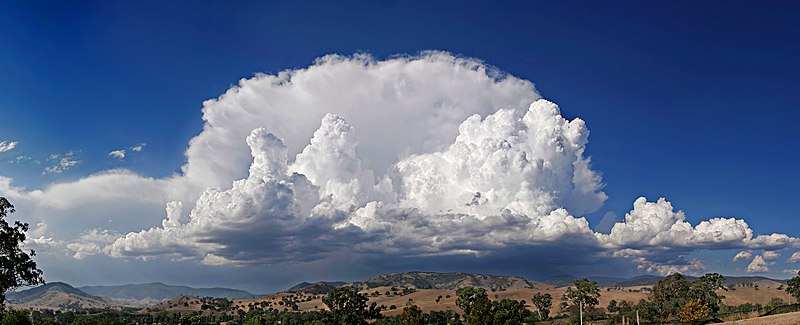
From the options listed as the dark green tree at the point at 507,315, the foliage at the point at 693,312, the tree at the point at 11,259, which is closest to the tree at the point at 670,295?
the foliage at the point at 693,312

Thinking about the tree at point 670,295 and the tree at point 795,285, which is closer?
the tree at point 670,295

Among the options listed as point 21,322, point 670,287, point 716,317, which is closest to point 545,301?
point 670,287

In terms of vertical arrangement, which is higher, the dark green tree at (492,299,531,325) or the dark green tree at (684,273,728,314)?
the dark green tree at (684,273,728,314)

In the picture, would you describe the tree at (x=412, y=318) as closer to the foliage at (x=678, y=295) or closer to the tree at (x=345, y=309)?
the tree at (x=345, y=309)

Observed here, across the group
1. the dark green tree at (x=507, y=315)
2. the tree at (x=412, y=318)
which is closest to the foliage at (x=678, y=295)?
the dark green tree at (x=507, y=315)

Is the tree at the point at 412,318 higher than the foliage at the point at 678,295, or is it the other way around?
the foliage at the point at 678,295

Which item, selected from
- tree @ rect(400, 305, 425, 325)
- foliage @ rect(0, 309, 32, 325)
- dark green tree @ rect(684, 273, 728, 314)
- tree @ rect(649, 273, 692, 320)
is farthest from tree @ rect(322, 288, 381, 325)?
dark green tree @ rect(684, 273, 728, 314)

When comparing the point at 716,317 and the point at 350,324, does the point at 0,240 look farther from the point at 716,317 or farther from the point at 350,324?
the point at 716,317

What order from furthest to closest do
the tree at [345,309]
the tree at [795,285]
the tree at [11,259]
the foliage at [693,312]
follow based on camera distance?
the tree at [795,285]
the tree at [345,309]
the foliage at [693,312]
the tree at [11,259]

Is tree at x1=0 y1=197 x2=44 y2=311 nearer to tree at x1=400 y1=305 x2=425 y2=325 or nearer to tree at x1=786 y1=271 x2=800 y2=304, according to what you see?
tree at x1=400 y1=305 x2=425 y2=325

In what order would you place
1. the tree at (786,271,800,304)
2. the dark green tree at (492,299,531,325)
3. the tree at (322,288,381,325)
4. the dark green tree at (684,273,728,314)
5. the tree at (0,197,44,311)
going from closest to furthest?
the tree at (0,197,44,311), the dark green tree at (492,299,531,325), the dark green tree at (684,273,728,314), the tree at (322,288,381,325), the tree at (786,271,800,304)

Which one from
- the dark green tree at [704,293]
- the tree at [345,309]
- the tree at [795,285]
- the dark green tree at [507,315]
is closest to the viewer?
the dark green tree at [507,315]

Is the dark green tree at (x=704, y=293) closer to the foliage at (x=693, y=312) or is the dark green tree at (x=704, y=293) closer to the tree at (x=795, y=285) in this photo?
the foliage at (x=693, y=312)

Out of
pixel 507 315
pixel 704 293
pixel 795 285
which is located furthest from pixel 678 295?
pixel 795 285
